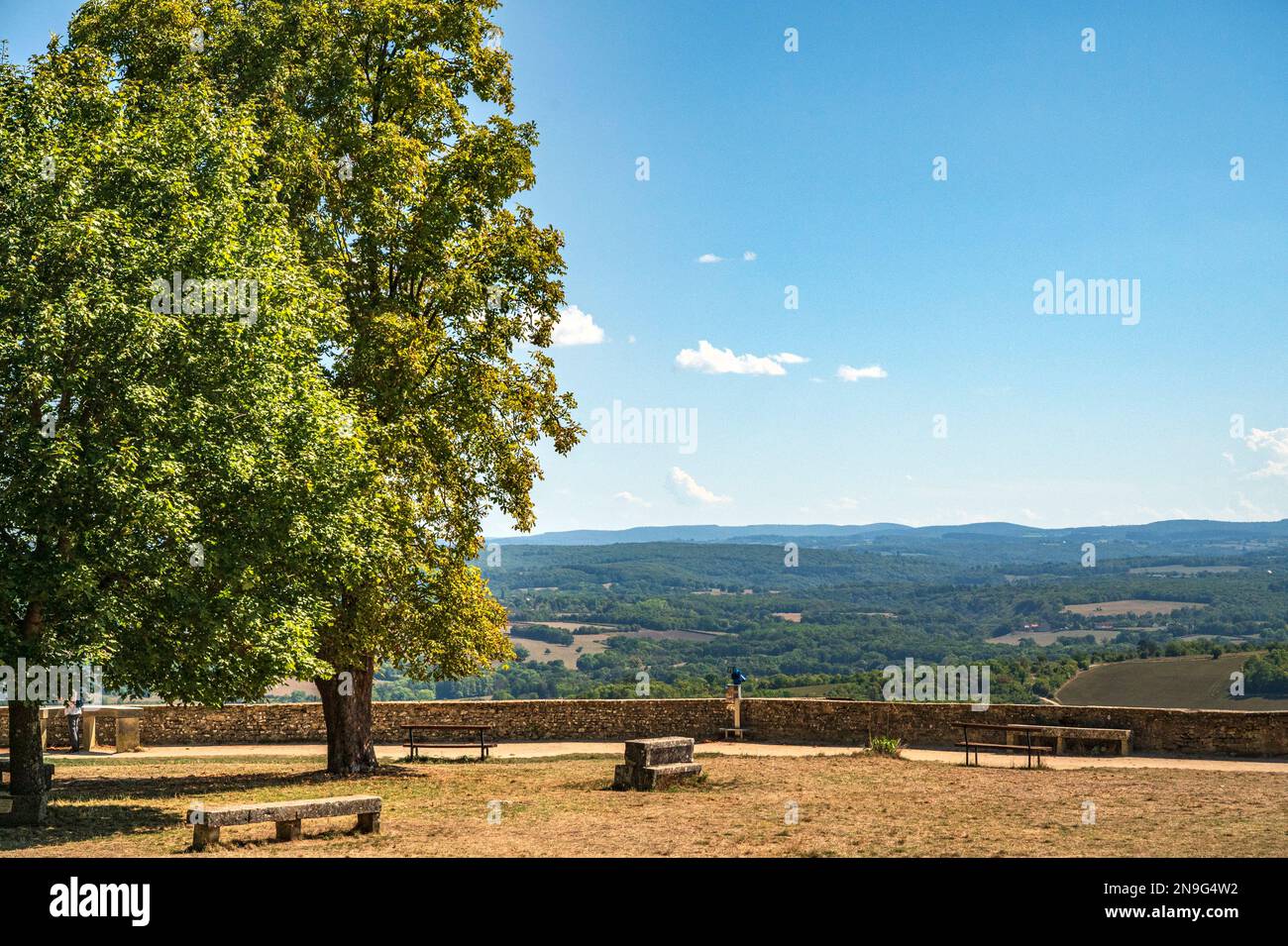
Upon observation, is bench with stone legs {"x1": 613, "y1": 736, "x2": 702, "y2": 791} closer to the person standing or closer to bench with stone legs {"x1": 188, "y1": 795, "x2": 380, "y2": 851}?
bench with stone legs {"x1": 188, "y1": 795, "x2": 380, "y2": 851}

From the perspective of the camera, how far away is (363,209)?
20188 mm

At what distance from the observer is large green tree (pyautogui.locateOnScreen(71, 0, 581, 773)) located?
19812mm

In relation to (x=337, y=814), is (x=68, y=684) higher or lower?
higher

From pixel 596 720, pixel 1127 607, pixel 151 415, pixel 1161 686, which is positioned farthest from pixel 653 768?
pixel 1127 607

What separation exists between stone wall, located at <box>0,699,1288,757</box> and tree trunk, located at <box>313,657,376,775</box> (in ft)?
20.4

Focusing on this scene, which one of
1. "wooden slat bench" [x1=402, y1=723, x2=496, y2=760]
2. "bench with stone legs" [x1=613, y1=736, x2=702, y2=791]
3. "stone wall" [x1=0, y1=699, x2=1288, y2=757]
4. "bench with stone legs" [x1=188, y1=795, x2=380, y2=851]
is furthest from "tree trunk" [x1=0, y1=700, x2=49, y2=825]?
"stone wall" [x1=0, y1=699, x2=1288, y2=757]

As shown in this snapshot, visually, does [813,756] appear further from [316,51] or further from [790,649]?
[790,649]

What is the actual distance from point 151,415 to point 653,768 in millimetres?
9185

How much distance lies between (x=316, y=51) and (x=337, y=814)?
14.5 metres

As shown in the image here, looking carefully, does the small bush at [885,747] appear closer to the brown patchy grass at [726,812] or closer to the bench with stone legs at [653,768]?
the brown patchy grass at [726,812]

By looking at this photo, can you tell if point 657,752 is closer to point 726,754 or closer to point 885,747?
point 726,754

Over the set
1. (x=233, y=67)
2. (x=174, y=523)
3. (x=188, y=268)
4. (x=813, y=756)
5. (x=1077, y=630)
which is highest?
(x=233, y=67)

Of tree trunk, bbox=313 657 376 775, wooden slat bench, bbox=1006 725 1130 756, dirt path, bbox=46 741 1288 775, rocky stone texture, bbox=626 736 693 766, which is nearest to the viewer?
rocky stone texture, bbox=626 736 693 766

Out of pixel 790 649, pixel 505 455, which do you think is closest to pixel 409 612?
pixel 505 455
